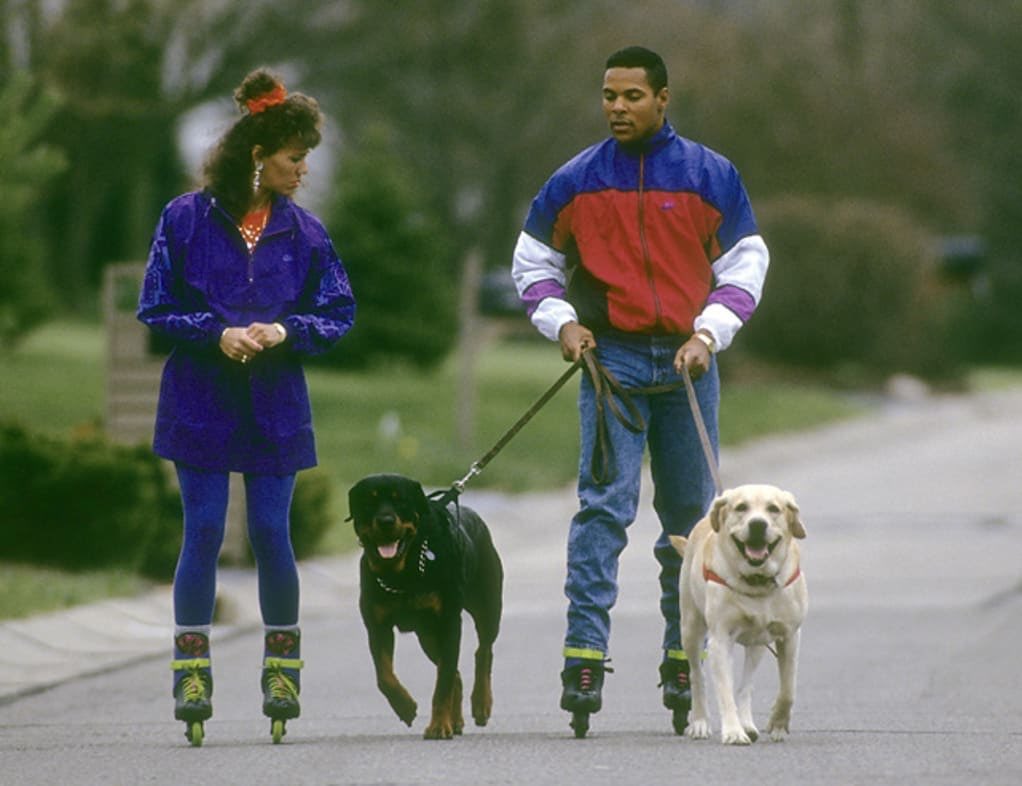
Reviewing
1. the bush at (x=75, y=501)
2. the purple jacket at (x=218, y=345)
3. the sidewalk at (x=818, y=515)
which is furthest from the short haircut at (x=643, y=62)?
the bush at (x=75, y=501)

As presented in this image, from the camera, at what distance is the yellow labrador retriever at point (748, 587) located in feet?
22.9

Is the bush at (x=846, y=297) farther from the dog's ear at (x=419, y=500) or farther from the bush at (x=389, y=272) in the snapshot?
the dog's ear at (x=419, y=500)

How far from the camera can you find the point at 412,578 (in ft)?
24.1

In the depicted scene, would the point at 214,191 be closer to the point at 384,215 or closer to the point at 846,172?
the point at 384,215

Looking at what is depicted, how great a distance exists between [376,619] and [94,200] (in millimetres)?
42124

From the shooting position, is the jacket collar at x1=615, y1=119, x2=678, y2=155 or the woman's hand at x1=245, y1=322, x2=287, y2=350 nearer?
the woman's hand at x1=245, y1=322, x2=287, y2=350

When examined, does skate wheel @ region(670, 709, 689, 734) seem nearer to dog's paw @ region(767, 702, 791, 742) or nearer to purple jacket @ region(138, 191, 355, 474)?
dog's paw @ region(767, 702, 791, 742)

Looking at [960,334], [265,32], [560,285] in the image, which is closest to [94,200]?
[265,32]

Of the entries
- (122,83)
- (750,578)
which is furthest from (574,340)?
(122,83)

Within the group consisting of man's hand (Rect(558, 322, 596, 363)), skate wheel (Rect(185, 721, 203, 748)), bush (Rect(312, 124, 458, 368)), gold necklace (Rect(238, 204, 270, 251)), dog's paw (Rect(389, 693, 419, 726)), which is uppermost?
bush (Rect(312, 124, 458, 368))

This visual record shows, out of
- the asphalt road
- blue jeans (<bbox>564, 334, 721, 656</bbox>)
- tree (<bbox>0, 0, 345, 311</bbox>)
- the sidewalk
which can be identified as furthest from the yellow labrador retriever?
tree (<bbox>0, 0, 345, 311</bbox>)

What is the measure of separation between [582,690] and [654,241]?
1.39 metres

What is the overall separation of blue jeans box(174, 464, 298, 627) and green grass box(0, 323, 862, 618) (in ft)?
13.9

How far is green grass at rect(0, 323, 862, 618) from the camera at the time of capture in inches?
661
